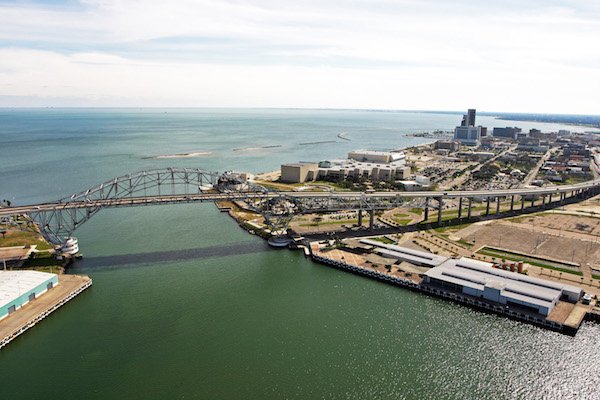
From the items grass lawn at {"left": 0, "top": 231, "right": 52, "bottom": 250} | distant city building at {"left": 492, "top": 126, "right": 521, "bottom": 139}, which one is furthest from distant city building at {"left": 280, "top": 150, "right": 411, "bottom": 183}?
distant city building at {"left": 492, "top": 126, "right": 521, "bottom": 139}

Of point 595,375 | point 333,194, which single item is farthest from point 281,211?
point 595,375

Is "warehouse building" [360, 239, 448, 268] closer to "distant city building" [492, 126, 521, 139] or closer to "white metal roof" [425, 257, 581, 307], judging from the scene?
"white metal roof" [425, 257, 581, 307]

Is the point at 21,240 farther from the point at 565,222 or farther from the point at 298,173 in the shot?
the point at 565,222

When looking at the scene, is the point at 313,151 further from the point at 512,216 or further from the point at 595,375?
the point at 595,375

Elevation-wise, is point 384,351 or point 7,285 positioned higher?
point 7,285

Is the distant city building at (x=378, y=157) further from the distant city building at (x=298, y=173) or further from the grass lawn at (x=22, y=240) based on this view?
the grass lawn at (x=22, y=240)

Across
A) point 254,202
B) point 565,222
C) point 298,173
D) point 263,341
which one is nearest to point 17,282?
point 263,341
